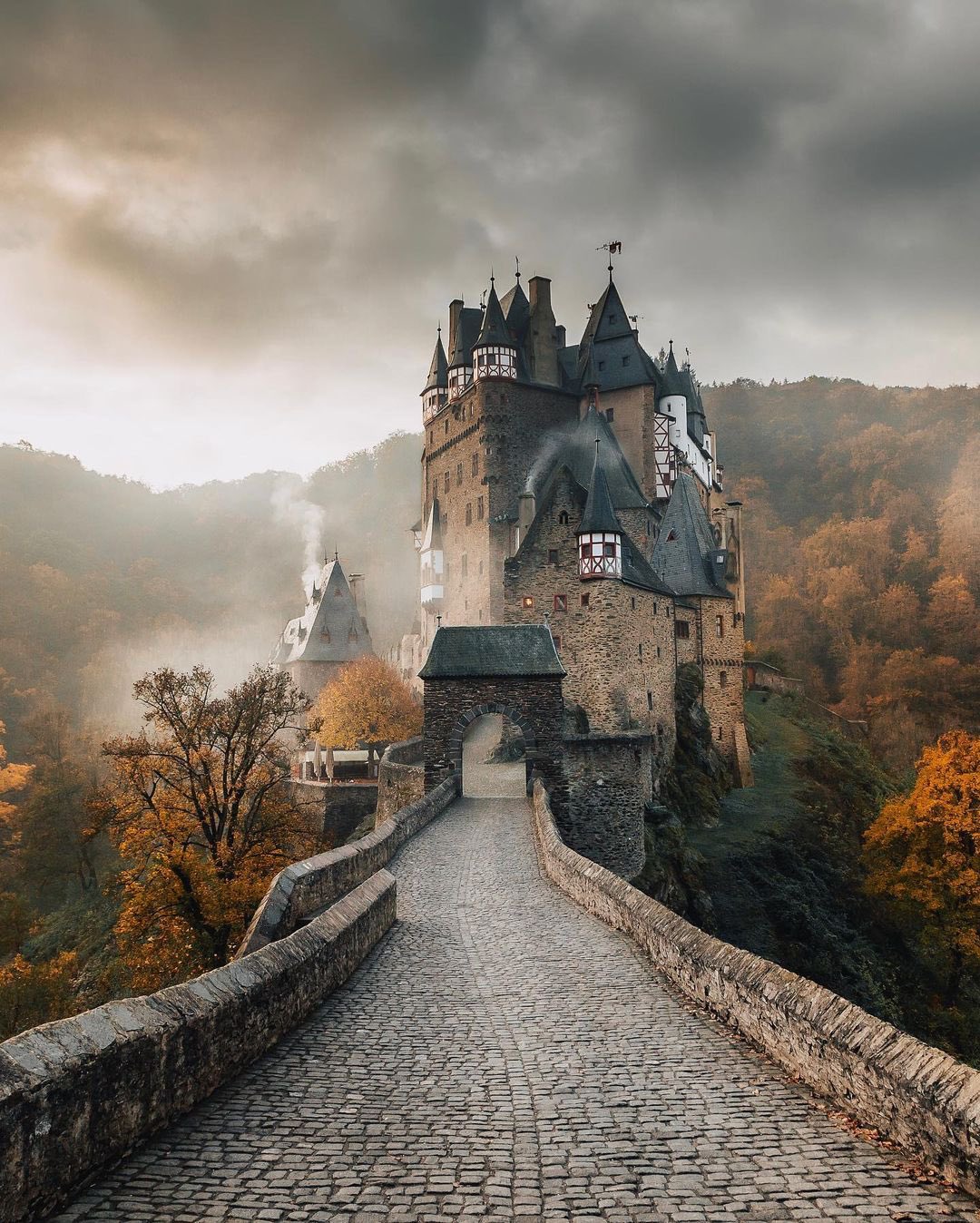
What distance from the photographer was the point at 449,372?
53781 millimetres

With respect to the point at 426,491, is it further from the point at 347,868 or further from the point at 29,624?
the point at 347,868

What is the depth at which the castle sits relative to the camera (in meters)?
32.8

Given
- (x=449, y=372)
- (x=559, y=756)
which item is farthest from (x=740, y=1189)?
(x=449, y=372)

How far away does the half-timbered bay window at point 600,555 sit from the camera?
33.4m

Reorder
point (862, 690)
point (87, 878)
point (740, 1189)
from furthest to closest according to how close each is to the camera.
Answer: point (862, 690) → point (87, 878) → point (740, 1189)

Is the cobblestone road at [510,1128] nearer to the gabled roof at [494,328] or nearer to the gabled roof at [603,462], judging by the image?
the gabled roof at [603,462]

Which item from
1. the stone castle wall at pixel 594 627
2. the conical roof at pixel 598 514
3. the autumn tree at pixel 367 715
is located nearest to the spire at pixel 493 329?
the stone castle wall at pixel 594 627

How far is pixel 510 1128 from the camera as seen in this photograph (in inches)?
203

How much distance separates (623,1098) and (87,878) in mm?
39604

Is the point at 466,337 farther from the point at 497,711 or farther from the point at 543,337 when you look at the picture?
the point at 497,711

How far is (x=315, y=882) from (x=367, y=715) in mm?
33003

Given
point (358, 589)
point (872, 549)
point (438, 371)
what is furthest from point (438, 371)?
point (872, 549)

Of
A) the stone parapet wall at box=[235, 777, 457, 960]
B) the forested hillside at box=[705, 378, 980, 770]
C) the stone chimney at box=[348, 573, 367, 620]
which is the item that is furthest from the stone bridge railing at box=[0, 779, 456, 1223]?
the stone chimney at box=[348, 573, 367, 620]

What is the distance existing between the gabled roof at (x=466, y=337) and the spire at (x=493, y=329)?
3.22m
